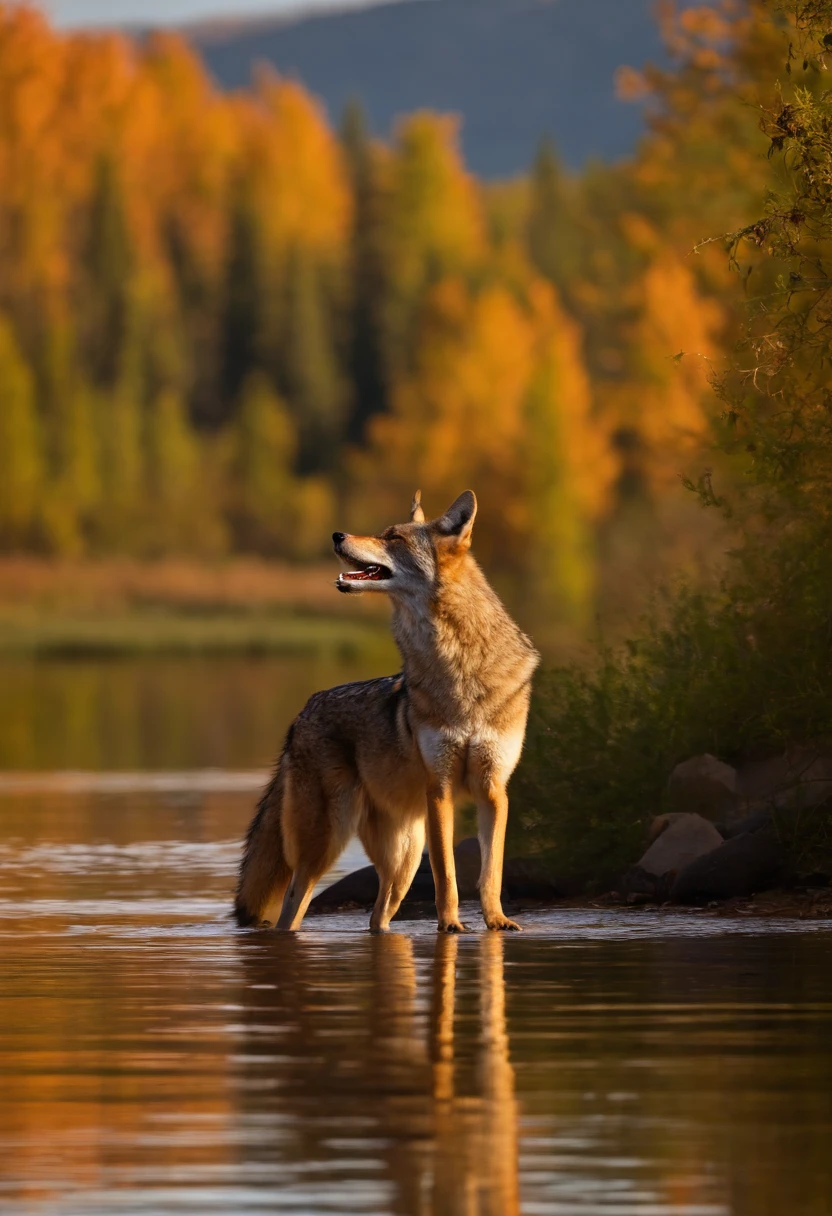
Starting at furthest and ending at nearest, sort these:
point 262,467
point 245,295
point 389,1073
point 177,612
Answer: point 245,295 → point 262,467 → point 177,612 → point 389,1073

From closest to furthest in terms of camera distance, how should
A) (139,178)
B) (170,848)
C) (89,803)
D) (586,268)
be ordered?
(170,848) < (89,803) < (586,268) < (139,178)

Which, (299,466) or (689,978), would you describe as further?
(299,466)

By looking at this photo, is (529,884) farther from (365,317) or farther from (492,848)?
(365,317)

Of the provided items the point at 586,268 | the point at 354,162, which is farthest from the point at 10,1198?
the point at 354,162

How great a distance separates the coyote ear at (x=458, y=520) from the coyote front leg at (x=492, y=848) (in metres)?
1.39

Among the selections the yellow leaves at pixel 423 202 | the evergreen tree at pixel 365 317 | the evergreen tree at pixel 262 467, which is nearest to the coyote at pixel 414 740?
the evergreen tree at pixel 262 467

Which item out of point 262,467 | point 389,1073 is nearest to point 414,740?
point 389,1073

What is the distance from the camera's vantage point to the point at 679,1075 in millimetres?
9000

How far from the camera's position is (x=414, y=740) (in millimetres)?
13570

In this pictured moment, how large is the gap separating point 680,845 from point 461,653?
2178 mm

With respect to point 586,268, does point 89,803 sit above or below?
below

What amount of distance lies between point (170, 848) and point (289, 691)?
31.7 m

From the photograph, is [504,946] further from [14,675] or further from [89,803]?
[14,675]

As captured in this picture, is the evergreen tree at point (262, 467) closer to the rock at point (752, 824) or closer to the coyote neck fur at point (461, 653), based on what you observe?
the rock at point (752, 824)
